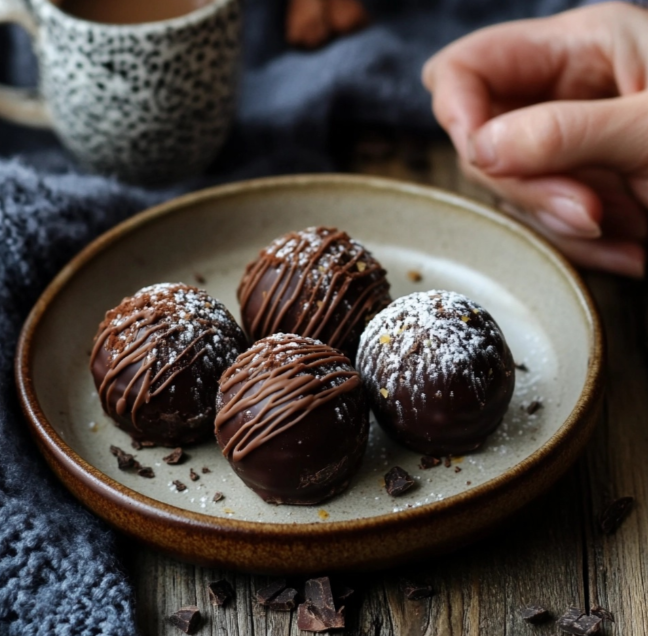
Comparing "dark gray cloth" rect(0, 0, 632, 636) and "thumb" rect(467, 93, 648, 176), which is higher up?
"thumb" rect(467, 93, 648, 176)

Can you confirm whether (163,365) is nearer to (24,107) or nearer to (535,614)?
(535,614)

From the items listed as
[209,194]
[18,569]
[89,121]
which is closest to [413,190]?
[209,194]

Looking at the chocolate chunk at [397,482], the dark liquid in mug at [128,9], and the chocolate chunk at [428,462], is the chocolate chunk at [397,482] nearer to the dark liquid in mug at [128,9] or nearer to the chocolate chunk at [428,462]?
the chocolate chunk at [428,462]

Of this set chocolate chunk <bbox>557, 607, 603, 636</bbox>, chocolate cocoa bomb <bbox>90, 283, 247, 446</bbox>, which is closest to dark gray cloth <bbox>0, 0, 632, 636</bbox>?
chocolate cocoa bomb <bbox>90, 283, 247, 446</bbox>

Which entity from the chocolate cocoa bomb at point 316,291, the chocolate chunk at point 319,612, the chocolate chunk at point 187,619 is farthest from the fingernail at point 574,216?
the chocolate chunk at point 187,619

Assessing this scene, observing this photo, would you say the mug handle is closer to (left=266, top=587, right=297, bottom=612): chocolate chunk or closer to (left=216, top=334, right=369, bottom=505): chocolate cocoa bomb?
(left=216, top=334, right=369, bottom=505): chocolate cocoa bomb

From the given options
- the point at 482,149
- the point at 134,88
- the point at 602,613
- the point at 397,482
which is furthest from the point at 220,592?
the point at 134,88

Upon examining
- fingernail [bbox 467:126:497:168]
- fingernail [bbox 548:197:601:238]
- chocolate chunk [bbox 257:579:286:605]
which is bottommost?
chocolate chunk [bbox 257:579:286:605]
